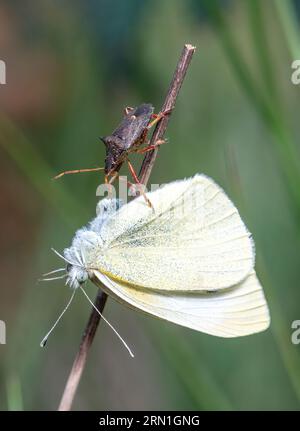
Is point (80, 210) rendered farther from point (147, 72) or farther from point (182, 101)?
point (182, 101)

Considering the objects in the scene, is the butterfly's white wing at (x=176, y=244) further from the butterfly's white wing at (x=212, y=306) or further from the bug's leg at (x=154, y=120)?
the bug's leg at (x=154, y=120)

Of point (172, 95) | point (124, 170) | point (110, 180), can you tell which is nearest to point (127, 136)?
point (110, 180)

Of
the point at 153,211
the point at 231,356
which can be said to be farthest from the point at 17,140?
the point at 231,356

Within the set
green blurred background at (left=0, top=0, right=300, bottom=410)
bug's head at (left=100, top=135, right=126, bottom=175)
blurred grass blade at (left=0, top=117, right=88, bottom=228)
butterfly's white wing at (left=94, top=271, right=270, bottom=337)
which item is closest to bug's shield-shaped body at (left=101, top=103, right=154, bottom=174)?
bug's head at (left=100, top=135, right=126, bottom=175)

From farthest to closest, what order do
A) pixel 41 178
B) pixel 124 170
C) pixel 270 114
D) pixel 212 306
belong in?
pixel 124 170, pixel 41 178, pixel 270 114, pixel 212 306

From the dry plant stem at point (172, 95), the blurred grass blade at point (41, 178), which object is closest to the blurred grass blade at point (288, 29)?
the dry plant stem at point (172, 95)

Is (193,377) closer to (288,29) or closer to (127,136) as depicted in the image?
(127,136)

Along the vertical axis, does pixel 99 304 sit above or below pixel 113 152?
below
